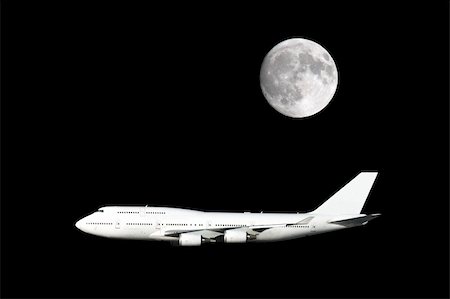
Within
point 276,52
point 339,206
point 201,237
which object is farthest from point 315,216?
point 276,52

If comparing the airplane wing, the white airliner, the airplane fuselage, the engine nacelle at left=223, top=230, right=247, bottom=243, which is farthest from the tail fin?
the engine nacelle at left=223, top=230, right=247, bottom=243

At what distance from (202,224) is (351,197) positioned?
22.7ft

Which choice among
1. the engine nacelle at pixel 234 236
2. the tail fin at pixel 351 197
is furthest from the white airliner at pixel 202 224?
the tail fin at pixel 351 197

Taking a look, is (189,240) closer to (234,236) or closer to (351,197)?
(234,236)

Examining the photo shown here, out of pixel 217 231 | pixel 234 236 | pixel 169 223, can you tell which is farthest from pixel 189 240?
pixel 234 236

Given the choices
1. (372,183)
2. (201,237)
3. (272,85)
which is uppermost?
(272,85)

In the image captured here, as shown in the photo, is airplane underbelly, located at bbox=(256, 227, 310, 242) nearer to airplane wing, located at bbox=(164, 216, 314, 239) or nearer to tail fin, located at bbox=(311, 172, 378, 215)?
airplane wing, located at bbox=(164, 216, 314, 239)

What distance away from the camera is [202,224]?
27781 millimetres

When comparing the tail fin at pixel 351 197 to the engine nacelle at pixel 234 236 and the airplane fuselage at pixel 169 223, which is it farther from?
the engine nacelle at pixel 234 236

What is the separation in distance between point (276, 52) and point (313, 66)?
5.05ft

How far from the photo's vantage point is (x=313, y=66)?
26.1 metres

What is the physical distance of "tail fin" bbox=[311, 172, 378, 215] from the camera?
29.8m

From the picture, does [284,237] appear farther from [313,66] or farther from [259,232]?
[313,66]

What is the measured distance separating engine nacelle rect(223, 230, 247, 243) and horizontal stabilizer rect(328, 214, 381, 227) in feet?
13.1
